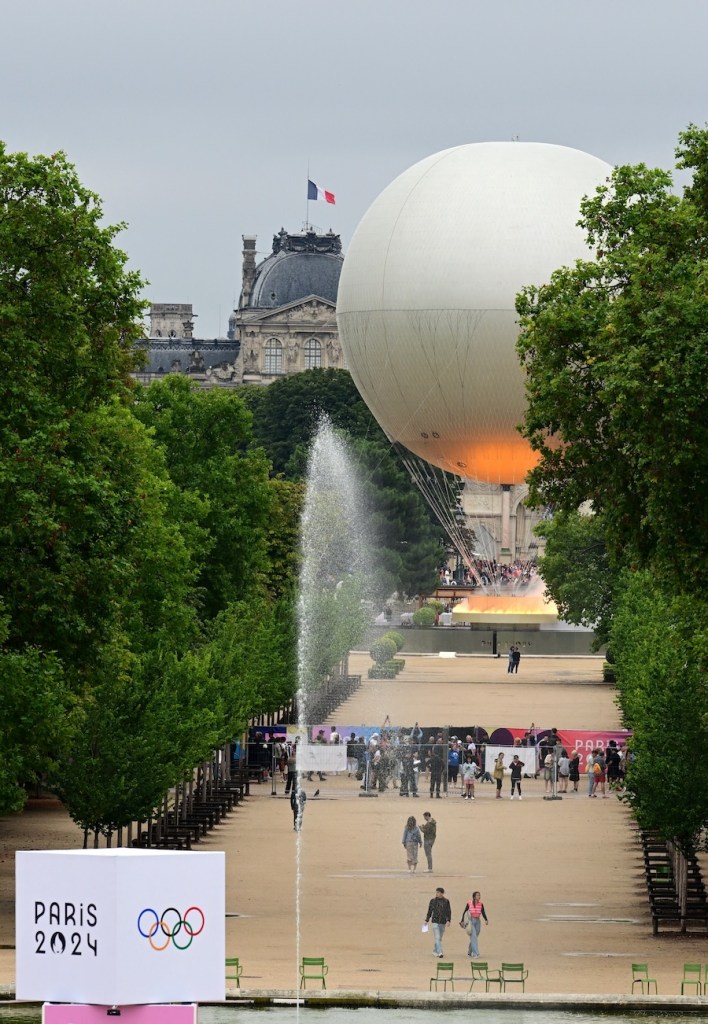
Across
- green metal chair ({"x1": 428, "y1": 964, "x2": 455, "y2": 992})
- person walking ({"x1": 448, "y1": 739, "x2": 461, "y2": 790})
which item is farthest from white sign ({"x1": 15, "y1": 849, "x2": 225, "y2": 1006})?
person walking ({"x1": 448, "y1": 739, "x2": 461, "y2": 790})

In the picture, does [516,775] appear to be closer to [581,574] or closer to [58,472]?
[58,472]

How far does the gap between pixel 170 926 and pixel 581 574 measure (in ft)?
265

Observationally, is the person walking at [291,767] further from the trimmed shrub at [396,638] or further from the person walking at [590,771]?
the trimmed shrub at [396,638]

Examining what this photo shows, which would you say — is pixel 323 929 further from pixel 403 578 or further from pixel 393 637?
pixel 403 578

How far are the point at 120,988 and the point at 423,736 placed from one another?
46741 millimetres

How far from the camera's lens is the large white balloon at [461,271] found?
3868 inches

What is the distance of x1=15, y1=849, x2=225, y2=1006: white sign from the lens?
1360 cm

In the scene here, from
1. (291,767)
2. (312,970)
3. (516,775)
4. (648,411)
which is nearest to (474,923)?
(312,970)

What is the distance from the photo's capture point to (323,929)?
116 feet

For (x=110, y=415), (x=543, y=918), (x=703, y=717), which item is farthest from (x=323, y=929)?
(x=110, y=415)

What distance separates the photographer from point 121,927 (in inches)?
535

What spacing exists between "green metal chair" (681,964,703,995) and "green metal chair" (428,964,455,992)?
2980 mm

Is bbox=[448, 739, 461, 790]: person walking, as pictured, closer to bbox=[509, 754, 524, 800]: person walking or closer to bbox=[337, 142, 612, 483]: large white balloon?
bbox=[509, 754, 524, 800]: person walking

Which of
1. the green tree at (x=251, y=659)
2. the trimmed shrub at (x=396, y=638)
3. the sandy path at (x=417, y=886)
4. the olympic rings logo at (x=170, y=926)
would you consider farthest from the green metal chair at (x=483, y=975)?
the trimmed shrub at (x=396, y=638)
